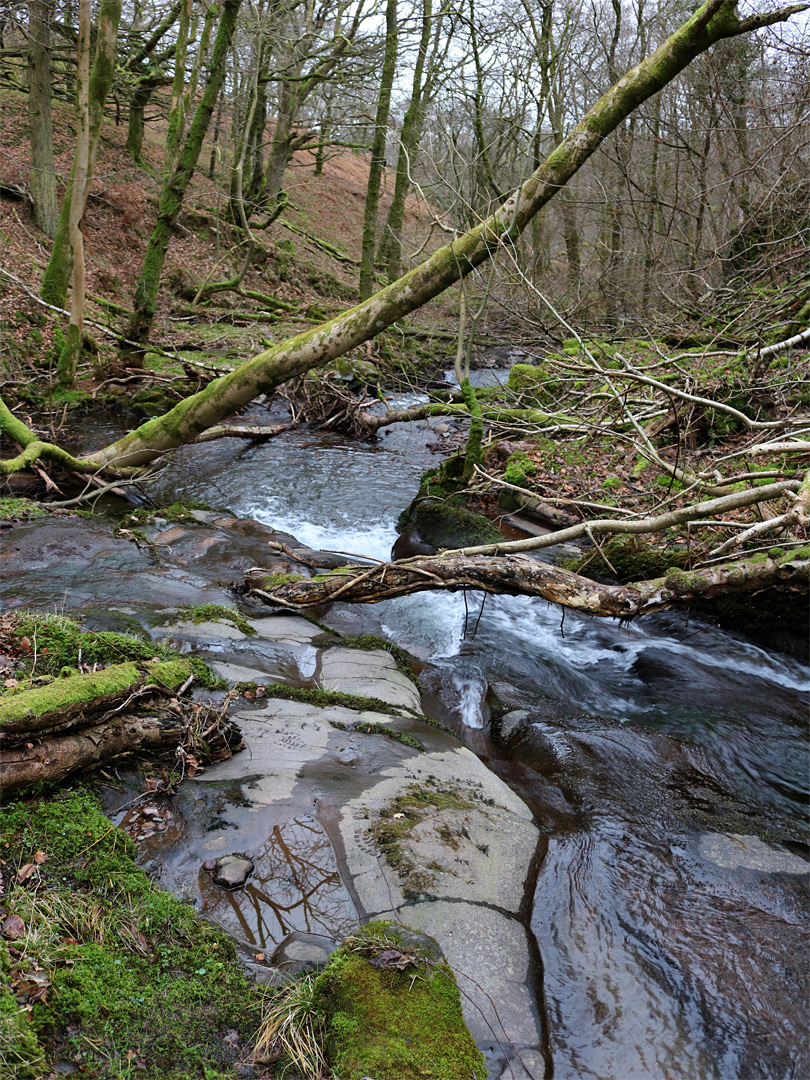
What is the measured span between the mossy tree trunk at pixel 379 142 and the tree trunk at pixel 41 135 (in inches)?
264

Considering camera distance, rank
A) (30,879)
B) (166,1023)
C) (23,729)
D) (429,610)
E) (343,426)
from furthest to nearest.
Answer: (343,426) < (429,610) < (23,729) < (30,879) < (166,1023)

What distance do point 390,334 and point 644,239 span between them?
5.90 metres

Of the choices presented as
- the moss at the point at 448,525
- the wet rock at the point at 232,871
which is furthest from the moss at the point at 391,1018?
the moss at the point at 448,525

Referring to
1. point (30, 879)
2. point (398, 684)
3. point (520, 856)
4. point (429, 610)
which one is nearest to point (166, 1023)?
point (30, 879)

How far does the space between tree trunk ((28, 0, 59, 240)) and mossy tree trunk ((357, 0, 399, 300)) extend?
22.0ft

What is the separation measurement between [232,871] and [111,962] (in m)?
0.62

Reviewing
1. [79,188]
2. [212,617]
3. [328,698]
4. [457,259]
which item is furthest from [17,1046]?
[79,188]

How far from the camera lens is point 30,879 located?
91.3 inches

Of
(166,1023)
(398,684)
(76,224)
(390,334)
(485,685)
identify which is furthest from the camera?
(390,334)

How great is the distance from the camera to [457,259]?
5629 millimetres

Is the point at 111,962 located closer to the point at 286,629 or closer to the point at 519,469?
the point at 286,629

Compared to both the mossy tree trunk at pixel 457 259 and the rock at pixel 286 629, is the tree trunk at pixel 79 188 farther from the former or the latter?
the rock at pixel 286 629

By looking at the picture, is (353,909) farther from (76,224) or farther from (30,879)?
(76,224)

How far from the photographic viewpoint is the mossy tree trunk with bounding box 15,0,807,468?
181 inches
